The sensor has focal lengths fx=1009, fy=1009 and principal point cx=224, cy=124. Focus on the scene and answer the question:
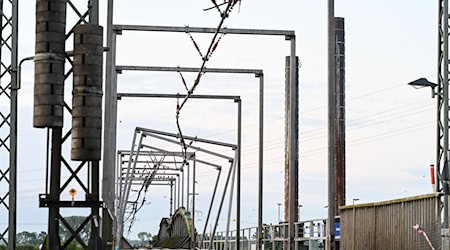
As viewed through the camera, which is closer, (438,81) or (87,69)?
(87,69)

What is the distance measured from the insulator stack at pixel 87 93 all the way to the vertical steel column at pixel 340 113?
25.6 metres

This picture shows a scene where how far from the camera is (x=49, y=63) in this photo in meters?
15.9

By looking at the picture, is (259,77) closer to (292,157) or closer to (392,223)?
(292,157)

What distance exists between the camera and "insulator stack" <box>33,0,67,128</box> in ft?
51.6

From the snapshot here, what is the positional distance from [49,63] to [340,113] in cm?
2716

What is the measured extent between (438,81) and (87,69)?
9.03 meters

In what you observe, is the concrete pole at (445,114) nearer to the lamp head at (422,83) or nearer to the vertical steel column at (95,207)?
the lamp head at (422,83)

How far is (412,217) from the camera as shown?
23.6 m

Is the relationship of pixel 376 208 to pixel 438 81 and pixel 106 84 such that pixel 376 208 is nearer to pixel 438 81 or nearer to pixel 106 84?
pixel 438 81

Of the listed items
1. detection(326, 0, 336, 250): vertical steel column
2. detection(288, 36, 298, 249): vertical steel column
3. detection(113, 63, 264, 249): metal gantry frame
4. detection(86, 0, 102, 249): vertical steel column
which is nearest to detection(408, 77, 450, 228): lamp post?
detection(326, 0, 336, 250): vertical steel column

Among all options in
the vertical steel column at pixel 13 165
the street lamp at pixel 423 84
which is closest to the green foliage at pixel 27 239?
the vertical steel column at pixel 13 165

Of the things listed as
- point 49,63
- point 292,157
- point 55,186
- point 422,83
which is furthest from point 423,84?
point 292,157

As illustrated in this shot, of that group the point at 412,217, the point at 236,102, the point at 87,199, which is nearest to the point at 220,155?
the point at 236,102

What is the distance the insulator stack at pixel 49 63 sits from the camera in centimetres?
1572
